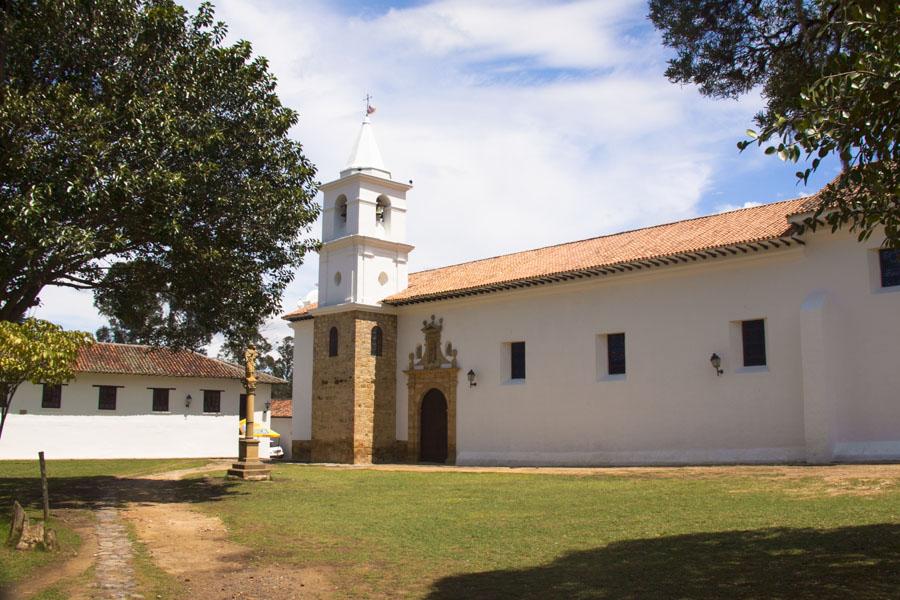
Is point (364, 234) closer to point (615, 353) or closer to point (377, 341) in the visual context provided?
point (377, 341)

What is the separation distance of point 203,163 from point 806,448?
13436 millimetres

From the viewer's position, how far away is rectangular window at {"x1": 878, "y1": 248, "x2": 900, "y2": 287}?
55.2 ft

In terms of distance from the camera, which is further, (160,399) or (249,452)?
(160,399)

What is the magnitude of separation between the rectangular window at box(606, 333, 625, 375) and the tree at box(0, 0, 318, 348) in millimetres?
9548

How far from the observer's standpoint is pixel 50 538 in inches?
360

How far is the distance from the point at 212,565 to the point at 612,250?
16585 millimetres

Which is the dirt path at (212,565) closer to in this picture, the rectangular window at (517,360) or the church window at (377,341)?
the rectangular window at (517,360)

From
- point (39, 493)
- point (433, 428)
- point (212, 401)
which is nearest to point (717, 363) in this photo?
point (433, 428)

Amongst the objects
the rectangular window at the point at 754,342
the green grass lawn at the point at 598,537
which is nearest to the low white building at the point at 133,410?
the green grass lawn at the point at 598,537

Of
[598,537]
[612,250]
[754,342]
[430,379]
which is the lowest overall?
[598,537]

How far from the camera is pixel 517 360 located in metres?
24.0

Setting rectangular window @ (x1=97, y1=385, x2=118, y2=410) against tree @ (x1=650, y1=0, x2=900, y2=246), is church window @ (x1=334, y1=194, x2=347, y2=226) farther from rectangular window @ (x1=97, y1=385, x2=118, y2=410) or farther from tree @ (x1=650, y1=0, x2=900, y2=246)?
tree @ (x1=650, y1=0, x2=900, y2=246)

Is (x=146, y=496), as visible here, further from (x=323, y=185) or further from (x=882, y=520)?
(x=323, y=185)

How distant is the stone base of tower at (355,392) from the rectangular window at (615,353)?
8.46 metres
